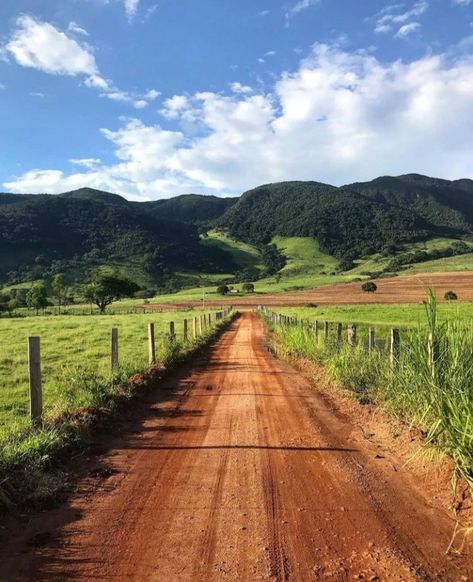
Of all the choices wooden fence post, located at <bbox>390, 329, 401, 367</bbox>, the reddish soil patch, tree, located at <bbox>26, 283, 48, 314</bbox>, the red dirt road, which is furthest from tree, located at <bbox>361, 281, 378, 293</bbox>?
the red dirt road

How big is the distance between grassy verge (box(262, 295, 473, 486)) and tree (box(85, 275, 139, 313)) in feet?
295

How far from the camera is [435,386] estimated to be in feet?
17.7

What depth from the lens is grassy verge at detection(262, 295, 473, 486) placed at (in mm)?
4840

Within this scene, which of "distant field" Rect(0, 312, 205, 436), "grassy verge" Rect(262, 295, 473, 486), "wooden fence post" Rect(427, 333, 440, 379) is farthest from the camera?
"distant field" Rect(0, 312, 205, 436)

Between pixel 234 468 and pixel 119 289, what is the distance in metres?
97.3

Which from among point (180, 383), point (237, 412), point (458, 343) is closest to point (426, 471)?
point (458, 343)

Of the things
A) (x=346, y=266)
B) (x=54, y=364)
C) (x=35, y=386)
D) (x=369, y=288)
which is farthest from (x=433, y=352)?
(x=346, y=266)

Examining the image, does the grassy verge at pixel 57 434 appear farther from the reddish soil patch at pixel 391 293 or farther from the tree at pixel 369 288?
the tree at pixel 369 288

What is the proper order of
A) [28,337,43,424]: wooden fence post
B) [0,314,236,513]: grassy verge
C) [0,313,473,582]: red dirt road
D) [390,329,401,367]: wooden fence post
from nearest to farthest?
[0,313,473,582]: red dirt road, [0,314,236,513]: grassy verge, [28,337,43,424]: wooden fence post, [390,329,401,367]: wooden fence post

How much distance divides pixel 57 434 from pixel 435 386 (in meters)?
4.82

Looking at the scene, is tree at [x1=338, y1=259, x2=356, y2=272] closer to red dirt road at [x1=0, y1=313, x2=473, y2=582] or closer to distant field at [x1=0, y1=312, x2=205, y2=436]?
distant field at [x1=0, y1=312, x2=205, y2=436]

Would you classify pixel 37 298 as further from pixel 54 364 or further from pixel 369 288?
pixel 54 364

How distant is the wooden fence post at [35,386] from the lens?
7.21 metres

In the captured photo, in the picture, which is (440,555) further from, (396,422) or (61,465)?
(61,465)
